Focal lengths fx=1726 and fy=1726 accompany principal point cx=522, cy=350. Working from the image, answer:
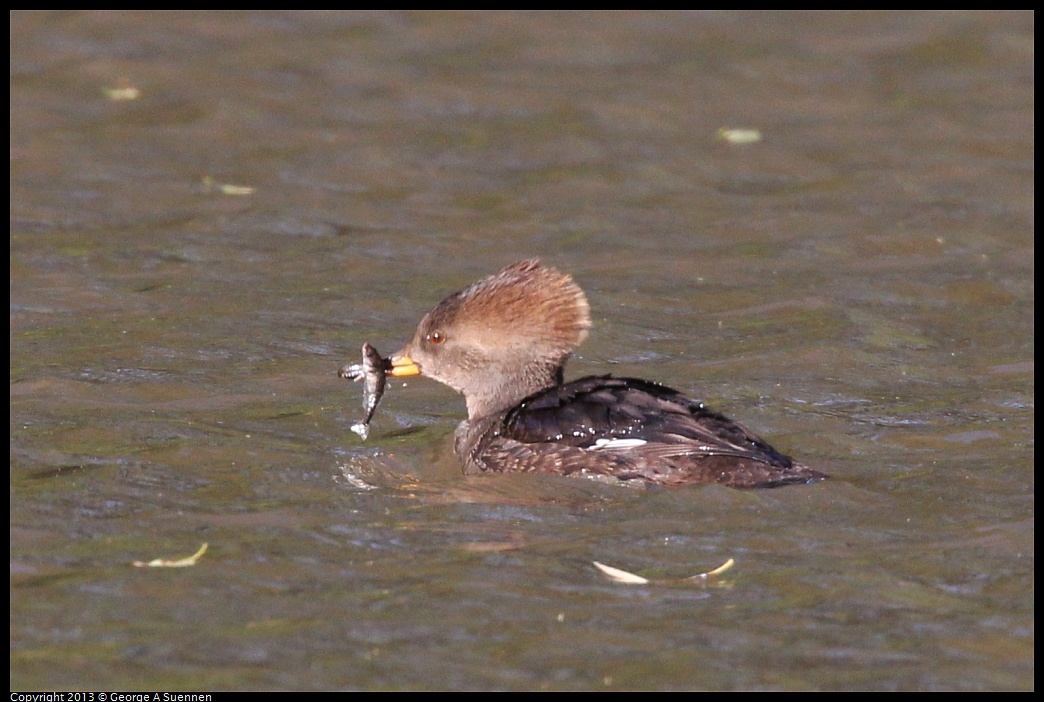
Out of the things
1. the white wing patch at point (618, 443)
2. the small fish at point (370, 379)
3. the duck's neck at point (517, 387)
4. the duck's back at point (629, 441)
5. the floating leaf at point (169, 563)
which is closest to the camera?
the floating leaf at point (169, 563)

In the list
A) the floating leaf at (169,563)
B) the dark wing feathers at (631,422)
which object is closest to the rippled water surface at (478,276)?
the floating leaf at (169,563)

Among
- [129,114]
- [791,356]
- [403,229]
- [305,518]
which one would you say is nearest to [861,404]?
[791,356]

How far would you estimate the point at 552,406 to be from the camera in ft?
24.3

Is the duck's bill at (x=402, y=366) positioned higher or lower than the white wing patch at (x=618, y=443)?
lower

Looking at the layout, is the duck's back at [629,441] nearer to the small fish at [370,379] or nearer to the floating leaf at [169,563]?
the small fish at [370,379]

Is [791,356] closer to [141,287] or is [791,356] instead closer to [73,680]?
[141,287]

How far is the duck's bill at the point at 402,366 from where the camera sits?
318 inches

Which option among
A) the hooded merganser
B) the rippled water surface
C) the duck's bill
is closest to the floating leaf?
the rippled water surface

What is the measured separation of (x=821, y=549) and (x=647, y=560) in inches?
24.5

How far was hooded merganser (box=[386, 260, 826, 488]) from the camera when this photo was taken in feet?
22.6

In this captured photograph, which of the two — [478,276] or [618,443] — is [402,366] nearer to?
[618,443]

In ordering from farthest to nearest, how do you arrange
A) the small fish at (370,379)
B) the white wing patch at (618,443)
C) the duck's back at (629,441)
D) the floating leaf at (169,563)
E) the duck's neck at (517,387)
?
the duck's neck at (517,387)
the small fish at (370,379)
the white wing patch at (618,443)
the duck's back at (629,441)
the floating leaf at (169,563)

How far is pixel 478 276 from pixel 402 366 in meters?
2.24

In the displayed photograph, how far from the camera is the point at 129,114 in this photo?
40.8 feet
